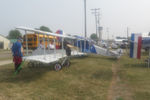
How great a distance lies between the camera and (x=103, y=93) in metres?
6.28

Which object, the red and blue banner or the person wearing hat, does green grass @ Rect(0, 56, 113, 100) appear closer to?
the person wearing hat

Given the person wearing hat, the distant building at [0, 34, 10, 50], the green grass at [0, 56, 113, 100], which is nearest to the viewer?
the green grass at [0, 56, 113, 100]

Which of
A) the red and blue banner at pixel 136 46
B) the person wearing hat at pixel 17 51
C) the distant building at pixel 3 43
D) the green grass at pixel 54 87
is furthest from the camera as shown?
the distant building at pixel 3 43

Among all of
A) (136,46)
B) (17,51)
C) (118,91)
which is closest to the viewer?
(118,91)

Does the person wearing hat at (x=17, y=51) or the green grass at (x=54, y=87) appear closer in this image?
the green grass at (x=54, y=87)

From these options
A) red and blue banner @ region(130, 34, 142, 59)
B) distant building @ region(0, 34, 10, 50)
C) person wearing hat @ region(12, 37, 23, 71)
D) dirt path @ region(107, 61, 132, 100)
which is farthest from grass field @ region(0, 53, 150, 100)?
distant building @ region(0, 34, 10, 50)

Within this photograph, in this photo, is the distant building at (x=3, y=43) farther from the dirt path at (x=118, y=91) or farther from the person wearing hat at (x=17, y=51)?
the dirt path at (x=118, y=91)

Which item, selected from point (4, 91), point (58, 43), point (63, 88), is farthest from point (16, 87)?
point (58, 43)

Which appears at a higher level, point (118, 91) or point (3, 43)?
point (3, 43)

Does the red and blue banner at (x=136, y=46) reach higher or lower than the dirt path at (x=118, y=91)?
higher

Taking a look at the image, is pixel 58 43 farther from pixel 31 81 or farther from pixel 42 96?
pixel 42 96

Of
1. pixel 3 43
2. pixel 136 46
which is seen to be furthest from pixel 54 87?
pixel 3 43

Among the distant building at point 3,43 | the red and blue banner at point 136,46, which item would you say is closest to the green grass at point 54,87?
the red and blue banner at point 136,46

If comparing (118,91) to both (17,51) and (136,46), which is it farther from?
(17,51)
